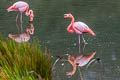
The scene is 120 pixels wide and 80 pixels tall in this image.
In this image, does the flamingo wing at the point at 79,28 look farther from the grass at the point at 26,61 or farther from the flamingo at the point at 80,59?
the grass at the point at 26,61

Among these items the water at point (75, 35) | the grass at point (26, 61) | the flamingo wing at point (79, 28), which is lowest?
the water at point (75, 35)

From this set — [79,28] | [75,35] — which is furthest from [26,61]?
[75,35]

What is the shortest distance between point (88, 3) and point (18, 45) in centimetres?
1381

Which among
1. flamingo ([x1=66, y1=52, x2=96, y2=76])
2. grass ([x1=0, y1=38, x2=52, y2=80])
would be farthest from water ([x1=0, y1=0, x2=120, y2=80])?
grass ([x1=0, y1=38, x2=52, y2=80])

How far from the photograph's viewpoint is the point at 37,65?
5.00 m

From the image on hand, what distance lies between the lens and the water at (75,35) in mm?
7480

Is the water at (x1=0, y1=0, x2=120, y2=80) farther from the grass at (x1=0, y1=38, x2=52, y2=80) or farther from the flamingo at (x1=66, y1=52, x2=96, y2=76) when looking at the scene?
the grass at (x1=0, y1=38, x2=52, y2=80)

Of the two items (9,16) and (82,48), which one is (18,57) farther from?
(9,16)

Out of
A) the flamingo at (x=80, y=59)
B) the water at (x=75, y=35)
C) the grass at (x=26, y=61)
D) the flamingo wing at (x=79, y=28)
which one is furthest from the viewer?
the flamingo wing at (x=79, y=28)

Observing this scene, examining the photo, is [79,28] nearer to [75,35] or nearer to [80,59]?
[75,35]

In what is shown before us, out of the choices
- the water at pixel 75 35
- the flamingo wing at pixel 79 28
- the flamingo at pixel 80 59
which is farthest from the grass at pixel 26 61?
the flamingo wing at pixel 79 28

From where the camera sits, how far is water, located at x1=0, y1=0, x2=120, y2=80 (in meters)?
7.48

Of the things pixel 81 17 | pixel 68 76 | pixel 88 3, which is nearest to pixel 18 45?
pixel 68 76

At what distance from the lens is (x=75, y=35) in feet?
36.7
